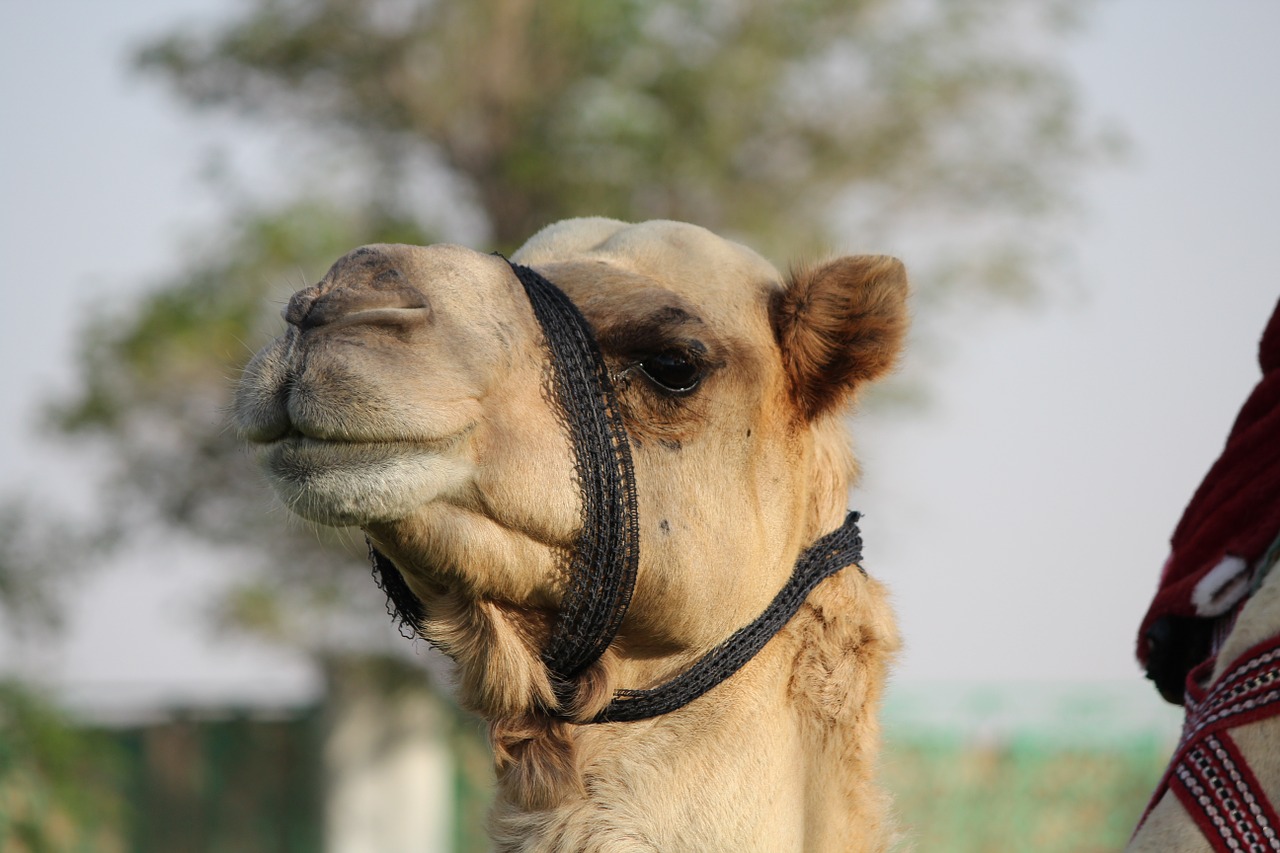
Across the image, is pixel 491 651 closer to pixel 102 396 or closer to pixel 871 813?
pixel 871 813

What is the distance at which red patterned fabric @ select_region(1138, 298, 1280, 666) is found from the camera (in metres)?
2.36

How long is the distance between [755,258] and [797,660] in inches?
34.9

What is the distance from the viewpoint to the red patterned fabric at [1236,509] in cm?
236

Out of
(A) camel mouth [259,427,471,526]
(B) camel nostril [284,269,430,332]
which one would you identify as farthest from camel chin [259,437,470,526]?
(B) camel nostril [284,269,430,332]

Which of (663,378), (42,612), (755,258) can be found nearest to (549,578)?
(663,378)

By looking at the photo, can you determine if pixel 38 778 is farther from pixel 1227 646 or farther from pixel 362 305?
pixel 1227 646

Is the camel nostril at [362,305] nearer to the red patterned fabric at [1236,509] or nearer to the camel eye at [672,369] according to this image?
the camel eye at [672,369]

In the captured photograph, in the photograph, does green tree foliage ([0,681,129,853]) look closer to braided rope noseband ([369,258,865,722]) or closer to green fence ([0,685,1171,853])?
green fence ([0,685,1171,853])

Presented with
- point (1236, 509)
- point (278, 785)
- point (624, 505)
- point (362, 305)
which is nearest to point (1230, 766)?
point (1236, 509)

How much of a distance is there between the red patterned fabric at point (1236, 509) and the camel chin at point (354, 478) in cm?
130

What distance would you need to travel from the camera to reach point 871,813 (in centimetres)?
282

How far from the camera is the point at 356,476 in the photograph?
2.27 meters

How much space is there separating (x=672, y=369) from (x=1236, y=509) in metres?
1.02

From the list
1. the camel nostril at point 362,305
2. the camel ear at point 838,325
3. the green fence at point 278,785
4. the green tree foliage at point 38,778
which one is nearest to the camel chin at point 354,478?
the camel nostril at point 362,305
